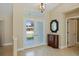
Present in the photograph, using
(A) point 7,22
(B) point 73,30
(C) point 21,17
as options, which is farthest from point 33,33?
(B) point 73,30

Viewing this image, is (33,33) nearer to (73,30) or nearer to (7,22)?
(7,22)

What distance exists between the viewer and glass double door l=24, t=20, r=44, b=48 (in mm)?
2823

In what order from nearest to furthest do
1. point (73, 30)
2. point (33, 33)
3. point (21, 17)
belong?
point (33, 33) → point (21, 17) → point (73, 30)

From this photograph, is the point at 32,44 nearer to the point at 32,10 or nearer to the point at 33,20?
the point at 33,20

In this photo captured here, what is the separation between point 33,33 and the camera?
2832 millimetres

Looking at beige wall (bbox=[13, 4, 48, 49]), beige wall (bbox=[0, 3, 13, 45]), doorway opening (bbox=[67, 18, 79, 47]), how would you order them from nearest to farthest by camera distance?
beige wall (bbox=[0, 3, 13, 45])
beige wall (bbox=[13, 4, 48, 49])
doorway opening (bbox=[67, 18, 79, 47])

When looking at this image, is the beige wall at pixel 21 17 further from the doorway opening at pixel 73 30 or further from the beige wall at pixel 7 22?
the doorway opening at pixel 73 30

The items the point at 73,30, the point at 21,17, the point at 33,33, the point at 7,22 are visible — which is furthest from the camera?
the point at 73,30

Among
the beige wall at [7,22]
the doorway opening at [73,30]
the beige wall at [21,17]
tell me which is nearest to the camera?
the beige wall at [7,22]

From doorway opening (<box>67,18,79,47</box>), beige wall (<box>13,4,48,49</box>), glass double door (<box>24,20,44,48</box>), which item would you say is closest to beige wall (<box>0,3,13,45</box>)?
beige wall (<box>13,4,48,49</box>)

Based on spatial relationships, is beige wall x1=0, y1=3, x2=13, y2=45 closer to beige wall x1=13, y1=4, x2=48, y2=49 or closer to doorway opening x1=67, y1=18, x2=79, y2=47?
beige wall x1=13, y1=4, x2=48, y2=49

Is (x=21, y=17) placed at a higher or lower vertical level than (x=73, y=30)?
higher

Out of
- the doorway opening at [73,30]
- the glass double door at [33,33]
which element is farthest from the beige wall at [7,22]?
the doorway opening at [73,30]

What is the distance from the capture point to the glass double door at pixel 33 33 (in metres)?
2.82
